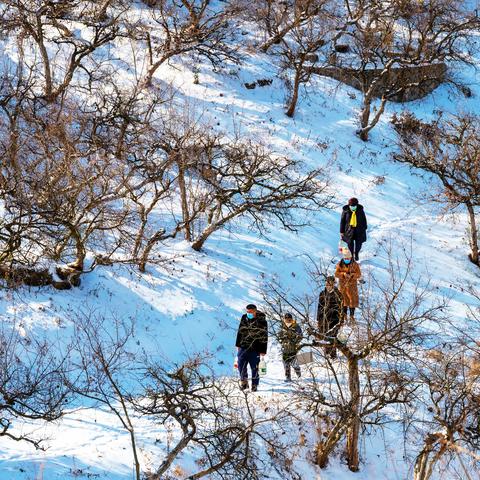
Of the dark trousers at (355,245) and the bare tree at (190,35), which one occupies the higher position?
the bare tree at (190,35)

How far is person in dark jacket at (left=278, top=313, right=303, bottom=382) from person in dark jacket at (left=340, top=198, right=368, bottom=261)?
4474mm

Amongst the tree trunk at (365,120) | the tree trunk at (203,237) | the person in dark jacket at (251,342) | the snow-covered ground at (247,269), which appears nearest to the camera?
the snow-covered ground at (247,269)

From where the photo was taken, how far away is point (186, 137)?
49.2 ft

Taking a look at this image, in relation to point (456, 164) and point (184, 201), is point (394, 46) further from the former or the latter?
point (184, 201)

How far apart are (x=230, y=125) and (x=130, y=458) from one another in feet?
43.4

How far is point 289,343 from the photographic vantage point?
368 inches

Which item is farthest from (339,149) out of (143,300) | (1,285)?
(1,285)

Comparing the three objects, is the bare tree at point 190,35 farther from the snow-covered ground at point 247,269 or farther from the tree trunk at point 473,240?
the tree trunk at point 473,240

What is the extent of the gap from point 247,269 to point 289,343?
657cm

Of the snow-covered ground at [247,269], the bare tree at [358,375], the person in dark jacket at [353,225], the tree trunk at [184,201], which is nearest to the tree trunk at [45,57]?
the snow-covered ground at [247,269]

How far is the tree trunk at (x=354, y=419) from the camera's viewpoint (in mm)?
8898

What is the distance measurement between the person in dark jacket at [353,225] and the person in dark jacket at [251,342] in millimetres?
5020

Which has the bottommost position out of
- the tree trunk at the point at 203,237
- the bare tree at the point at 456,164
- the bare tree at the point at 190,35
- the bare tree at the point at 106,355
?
the bare tree at the point at 106,355

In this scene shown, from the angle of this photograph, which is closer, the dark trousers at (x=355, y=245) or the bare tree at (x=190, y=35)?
the dark trousers at (x=355, y=245)
